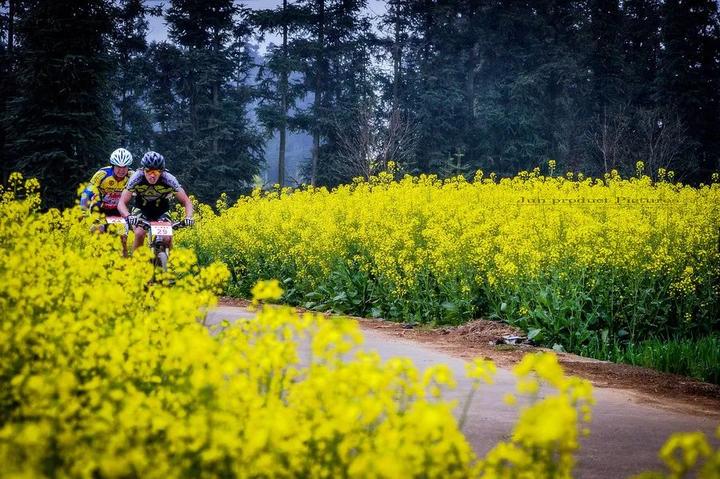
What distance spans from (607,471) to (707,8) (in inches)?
1663

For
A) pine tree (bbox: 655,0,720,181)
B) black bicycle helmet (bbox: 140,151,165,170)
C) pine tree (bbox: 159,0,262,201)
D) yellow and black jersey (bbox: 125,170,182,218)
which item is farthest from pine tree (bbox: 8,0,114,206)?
pine tree (bbox: 655,0,720,181)

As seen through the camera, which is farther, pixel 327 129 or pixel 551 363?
pixel 327 129

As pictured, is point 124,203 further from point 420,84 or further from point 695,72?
point 695,72

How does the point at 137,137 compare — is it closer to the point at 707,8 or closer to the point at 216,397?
the point at 707,8

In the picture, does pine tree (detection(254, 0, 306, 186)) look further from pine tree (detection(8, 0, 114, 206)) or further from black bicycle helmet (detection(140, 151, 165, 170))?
black bicycle helmet (detection(140, 151, 165, 170))

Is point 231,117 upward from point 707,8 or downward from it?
downward

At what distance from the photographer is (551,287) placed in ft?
29.8

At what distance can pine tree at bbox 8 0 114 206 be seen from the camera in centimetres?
2572

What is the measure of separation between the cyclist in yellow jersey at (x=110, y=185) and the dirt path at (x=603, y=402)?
263 cm

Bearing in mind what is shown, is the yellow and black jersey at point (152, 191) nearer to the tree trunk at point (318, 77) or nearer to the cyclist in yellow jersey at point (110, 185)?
the cyclist in yellow jersey at point (110, 185)

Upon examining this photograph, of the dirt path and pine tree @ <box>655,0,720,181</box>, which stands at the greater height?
pine tree @ <box>655,0,720,181</box>

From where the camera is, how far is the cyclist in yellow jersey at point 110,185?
10234 mm

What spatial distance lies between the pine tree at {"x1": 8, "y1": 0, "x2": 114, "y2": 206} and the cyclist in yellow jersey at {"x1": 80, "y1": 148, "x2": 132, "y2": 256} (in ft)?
55.7

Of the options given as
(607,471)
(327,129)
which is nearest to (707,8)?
(327,129)
